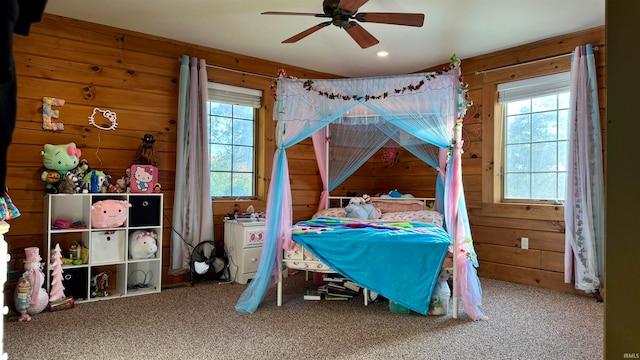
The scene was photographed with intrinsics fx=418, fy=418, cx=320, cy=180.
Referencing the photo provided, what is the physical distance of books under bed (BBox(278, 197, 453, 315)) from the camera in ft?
10.3

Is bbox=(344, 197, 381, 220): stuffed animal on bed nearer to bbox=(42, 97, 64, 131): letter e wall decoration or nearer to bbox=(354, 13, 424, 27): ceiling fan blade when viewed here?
bbox=(354, 13, 424, 27): ceiling fan blade

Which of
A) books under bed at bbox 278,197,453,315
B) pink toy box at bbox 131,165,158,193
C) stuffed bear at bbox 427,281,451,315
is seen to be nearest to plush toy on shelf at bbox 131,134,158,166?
pink toy box at bbox 131,165,158,193

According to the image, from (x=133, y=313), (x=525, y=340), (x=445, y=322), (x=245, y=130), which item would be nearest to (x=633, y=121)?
(x=525, y=340)

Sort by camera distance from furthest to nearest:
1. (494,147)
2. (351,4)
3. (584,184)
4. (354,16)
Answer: (494,147) < (584,184) < (354,16) < (351,4)

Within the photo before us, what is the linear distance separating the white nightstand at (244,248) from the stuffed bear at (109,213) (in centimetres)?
108

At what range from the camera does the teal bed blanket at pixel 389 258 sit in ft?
10.2

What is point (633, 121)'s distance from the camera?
801mm

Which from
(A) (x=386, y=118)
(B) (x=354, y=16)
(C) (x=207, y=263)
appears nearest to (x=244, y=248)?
(C) (x=207, y=263)

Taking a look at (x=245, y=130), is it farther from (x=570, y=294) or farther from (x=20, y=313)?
(x=570, y=294)

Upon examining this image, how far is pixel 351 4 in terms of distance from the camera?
9.09 ft

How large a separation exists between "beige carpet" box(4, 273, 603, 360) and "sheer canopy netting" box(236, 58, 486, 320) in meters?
0.31

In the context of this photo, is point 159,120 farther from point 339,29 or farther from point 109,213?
point 339,29

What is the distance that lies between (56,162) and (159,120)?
1.05m

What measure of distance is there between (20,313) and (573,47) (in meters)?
5.19
